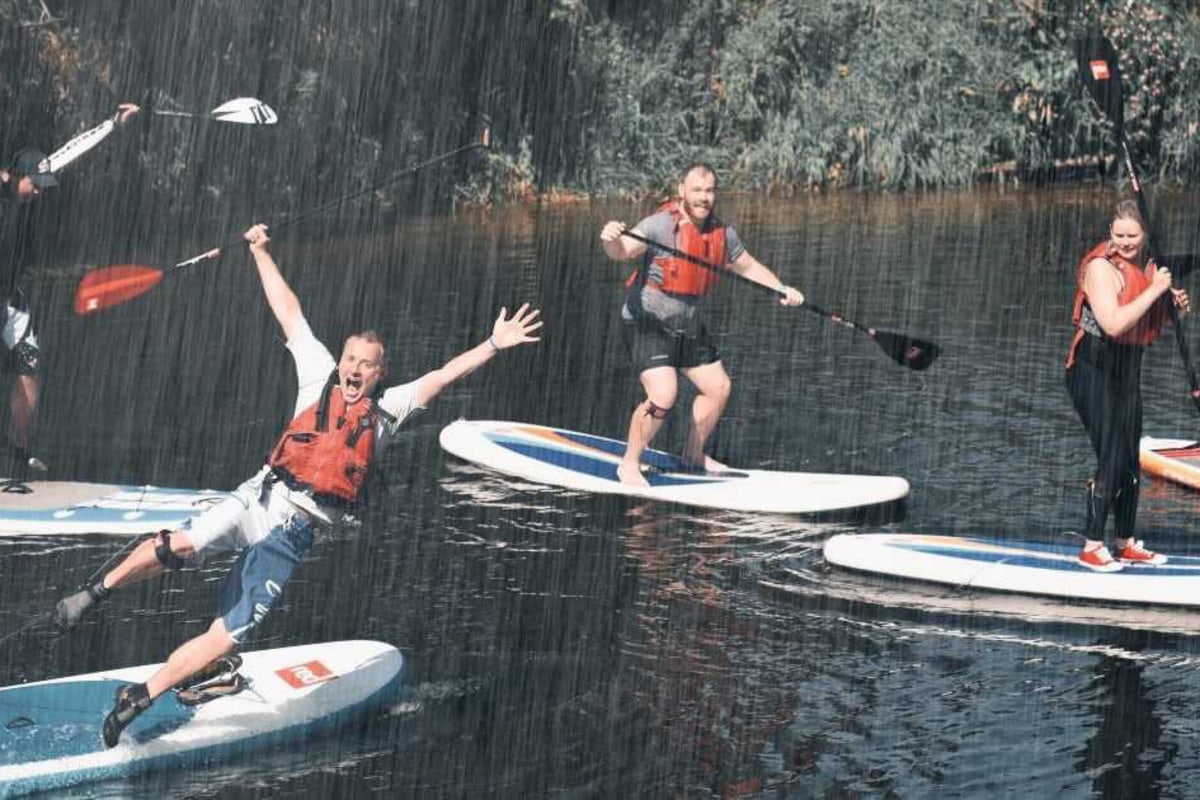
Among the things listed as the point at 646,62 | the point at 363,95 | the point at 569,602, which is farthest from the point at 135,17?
the point at 569,602

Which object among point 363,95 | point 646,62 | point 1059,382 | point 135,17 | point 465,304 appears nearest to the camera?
point 1059,382

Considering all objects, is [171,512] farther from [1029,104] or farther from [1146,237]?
[1029,104]

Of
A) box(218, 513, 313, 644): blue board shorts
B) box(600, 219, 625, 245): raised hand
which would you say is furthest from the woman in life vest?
box(218, 513, 313, 644): blue board shorts

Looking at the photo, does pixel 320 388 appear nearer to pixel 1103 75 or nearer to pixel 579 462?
pixel 579 462

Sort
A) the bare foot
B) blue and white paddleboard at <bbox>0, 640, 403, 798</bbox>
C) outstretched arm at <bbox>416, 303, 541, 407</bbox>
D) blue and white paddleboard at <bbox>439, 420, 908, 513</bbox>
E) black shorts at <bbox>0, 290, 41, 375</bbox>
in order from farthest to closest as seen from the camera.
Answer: black shorts at <bbox>0, 290, 41, 375</bbox> < the bare foot < blue and white paddleboard at <bbox>439, 420, 908, 513</bbox> < outstretched arm at <bbox>416, 303, 541, 407</bbox> < blue and white paddleboard at <bbox>0, 640, 403, 798</bbox>

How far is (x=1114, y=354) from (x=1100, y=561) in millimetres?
1022

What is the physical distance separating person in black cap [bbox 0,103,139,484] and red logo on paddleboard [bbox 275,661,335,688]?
156 inches

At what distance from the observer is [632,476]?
12.1 metres

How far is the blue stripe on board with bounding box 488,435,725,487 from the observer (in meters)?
12.1

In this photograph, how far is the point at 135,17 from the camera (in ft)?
81.4

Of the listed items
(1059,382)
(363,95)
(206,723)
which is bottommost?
(206,723)

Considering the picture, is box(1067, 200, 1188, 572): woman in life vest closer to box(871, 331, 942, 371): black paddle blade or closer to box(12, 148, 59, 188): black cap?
box(871, 331, 942, 371): black paddle blade

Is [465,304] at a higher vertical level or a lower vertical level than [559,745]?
higher

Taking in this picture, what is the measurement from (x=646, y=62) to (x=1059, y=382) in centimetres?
1512
